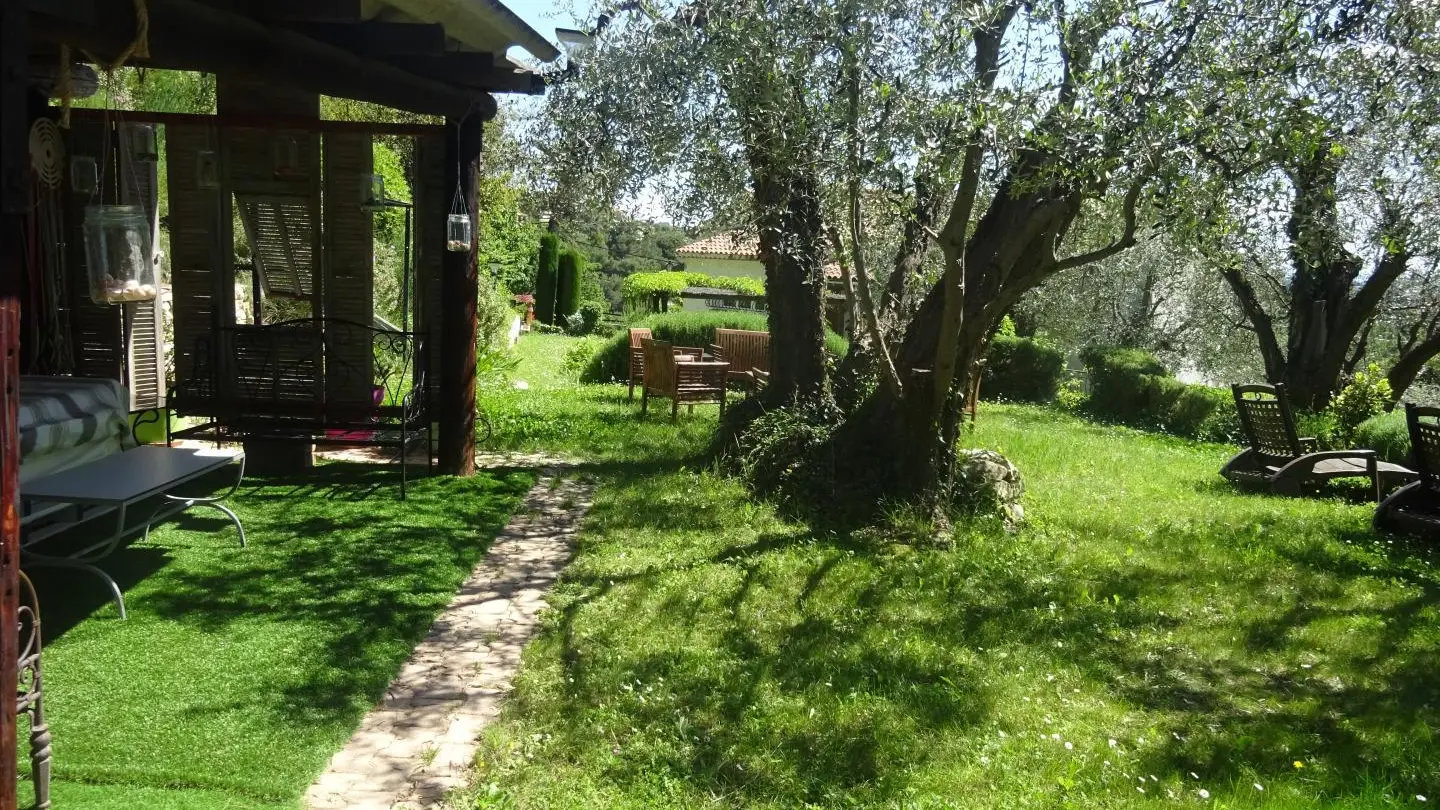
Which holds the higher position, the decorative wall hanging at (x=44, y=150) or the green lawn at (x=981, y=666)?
the decorative wall hanging at (x=44, y=150)

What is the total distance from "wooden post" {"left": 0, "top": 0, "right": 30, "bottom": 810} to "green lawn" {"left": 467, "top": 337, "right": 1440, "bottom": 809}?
1.57 m

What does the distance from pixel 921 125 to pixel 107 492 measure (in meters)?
4.31

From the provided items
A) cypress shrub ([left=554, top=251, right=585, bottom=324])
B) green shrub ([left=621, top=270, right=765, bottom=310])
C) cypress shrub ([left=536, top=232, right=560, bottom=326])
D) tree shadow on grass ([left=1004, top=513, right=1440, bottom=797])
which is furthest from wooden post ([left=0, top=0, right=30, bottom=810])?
cypress shrub ([left=554, top=251, right=585, bottom=324])

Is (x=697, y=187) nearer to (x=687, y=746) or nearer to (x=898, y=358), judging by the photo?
(x=898, y=358)

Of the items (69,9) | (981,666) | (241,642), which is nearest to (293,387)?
(241,642)

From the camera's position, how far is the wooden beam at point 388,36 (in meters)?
5.62

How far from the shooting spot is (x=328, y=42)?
580 centimetres

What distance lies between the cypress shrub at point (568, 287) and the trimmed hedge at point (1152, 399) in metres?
15.8

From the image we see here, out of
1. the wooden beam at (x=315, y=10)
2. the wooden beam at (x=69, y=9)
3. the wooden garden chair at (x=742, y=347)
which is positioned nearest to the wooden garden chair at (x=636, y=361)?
the wooden garden chair at (x=742, y=347)

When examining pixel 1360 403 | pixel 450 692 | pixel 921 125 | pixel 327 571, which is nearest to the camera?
pixel 450 692

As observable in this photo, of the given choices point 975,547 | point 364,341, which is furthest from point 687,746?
point 364,341

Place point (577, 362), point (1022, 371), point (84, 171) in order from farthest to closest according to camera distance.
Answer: point (1022, 371)
point (577, 362)
point (84, 171)

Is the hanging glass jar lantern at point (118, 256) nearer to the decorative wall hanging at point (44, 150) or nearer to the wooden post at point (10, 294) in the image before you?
the decorative wall hanging at point (44, 150)

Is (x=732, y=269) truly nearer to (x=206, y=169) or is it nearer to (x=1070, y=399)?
(x=1070, y=399)
